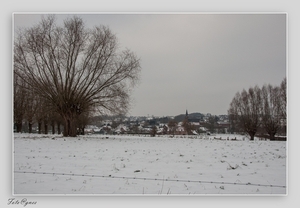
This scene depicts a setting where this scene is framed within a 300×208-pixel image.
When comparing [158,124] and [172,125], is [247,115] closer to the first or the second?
[158,124]

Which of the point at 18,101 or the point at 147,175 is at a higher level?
the point at 18,101

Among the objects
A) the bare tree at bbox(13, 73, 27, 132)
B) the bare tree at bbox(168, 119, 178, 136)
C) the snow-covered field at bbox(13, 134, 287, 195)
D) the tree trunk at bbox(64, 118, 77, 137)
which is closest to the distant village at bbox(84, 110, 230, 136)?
the bare tree at bbox(168, 119, 178, 136)

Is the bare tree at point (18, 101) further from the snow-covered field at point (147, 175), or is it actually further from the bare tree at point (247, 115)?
the bare tree at point (247, 115)

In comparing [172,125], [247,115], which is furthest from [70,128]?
[247,115]

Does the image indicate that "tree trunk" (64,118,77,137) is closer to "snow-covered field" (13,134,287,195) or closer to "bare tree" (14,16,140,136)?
"bare tree" (14,16,140,136)

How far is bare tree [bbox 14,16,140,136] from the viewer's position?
1526cm

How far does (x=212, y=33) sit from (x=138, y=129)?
13634 millimetres

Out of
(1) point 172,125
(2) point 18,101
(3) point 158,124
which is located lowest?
(1) point 172,125

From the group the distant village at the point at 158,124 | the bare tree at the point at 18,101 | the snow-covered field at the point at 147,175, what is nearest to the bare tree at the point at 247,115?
the distant village at the point at 158,124

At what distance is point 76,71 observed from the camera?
54.0 feet

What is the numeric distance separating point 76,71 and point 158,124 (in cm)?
860

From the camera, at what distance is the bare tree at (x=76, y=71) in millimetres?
15258

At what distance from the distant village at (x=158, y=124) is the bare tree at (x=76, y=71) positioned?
152cm

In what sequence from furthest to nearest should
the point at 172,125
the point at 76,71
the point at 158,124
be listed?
the point at 172,125 < the point at 158,124 < the point at 76,71
